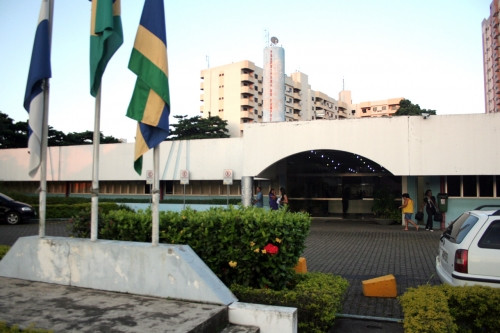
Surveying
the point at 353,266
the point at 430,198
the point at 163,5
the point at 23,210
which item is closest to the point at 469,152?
the point at 430,198

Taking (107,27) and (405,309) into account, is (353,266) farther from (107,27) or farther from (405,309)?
(107,27)

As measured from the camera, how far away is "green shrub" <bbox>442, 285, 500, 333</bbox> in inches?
192

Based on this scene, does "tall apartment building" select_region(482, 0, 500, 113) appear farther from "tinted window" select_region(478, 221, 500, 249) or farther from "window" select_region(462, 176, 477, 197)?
"tinted window" select_region(478, 221, 500, 249)

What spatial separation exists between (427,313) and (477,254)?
1785 mm

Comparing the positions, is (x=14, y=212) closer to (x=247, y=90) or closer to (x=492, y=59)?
(x=247, y=90)

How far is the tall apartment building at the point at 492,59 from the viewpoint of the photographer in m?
76.5

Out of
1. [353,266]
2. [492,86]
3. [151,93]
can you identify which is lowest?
[353,266]

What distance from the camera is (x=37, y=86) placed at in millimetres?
6133

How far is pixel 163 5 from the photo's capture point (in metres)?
5.43

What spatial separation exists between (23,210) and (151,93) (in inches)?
706

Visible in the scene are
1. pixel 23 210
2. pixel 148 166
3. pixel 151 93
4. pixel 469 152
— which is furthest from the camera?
pixel 148 166

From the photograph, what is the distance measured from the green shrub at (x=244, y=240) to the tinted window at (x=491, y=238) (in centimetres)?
237

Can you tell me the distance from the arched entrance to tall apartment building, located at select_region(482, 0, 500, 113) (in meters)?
61.8

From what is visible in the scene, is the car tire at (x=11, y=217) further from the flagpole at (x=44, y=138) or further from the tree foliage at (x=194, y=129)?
the tree foliage at (x=194, y=129)
